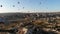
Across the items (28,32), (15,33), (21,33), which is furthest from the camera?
(15,33)

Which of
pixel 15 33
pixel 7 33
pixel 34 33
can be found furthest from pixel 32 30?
pixel 7 33

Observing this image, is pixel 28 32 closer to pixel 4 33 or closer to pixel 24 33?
pixel 24 33

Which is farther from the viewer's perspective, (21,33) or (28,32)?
(21,33)

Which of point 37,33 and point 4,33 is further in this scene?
point 4,33

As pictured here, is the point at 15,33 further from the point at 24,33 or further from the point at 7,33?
the point at 24,33

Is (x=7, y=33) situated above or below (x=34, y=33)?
below

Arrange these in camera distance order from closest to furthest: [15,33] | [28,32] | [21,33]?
[28,32] → [21,33] → [15,33]

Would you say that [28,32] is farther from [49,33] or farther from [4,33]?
[4,33]

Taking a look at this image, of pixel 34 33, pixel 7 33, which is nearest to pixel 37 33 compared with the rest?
pixel 34 33

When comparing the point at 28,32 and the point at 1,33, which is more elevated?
the point at 28,32
